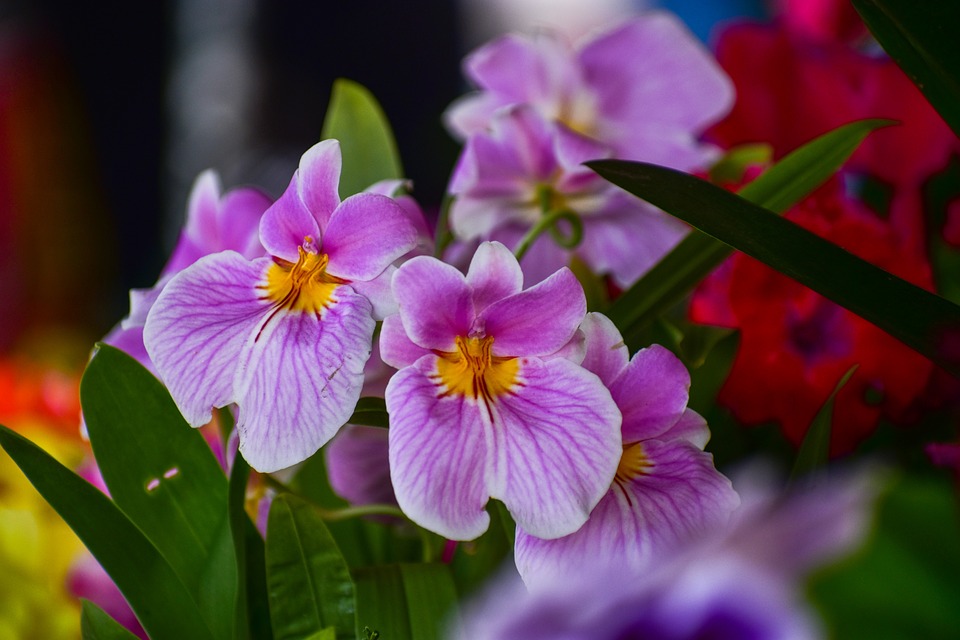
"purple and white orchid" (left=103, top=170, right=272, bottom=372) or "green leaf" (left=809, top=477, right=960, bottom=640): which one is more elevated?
"green leaf" (left=809, top=477, right=960, bottom=640)

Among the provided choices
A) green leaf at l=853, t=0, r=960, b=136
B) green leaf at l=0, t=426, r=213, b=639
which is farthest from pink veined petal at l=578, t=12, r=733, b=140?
green leaf at l=0, t=426, r=213, b=639

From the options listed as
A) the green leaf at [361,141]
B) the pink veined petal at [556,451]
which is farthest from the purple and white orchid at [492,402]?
the green leaf at [361,141]

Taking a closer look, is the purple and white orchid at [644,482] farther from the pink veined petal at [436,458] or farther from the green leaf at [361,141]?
the green leaf at [361,141]

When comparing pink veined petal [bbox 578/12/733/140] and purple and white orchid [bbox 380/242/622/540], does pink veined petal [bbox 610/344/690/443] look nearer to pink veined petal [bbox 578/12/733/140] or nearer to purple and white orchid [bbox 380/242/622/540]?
purple and white orchid [bbox 380/242/622/540]

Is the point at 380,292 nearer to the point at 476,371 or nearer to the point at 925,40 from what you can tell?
the point at 476,371

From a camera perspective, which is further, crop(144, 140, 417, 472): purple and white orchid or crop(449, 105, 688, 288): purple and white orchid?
crop(449, 105, 688, 288): purple and white orchid

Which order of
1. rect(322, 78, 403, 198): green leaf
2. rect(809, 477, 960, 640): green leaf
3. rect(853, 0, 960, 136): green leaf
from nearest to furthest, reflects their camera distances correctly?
rect(809, 477, 960, 640): green leaf → rect(853, 0, 960, 136): green leaf → rect(322, 78, 403, 198): green leaf
